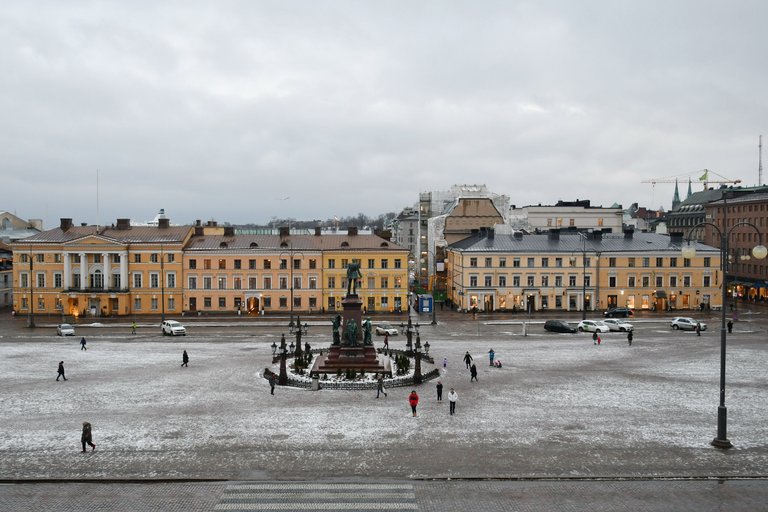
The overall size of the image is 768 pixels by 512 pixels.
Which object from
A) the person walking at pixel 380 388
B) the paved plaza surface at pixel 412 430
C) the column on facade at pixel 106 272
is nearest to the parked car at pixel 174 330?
the paved plaza surface at pixel 412 430

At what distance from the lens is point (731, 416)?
97.5 ft

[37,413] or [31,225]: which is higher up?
[31,225]

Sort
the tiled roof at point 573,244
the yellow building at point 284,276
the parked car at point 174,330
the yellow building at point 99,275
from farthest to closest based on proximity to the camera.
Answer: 1. the tiled roof at point 573,244
2. the yellow building at point 284,276
3. the yellow building at point 99,275
4. the parked car at point 174,330

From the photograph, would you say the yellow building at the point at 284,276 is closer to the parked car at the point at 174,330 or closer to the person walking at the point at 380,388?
the parked car at the point at 174,330

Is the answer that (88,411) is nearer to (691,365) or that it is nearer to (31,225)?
(691,365)

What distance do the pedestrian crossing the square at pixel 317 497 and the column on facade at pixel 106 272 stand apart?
206 ft

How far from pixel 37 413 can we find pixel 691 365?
39.8m

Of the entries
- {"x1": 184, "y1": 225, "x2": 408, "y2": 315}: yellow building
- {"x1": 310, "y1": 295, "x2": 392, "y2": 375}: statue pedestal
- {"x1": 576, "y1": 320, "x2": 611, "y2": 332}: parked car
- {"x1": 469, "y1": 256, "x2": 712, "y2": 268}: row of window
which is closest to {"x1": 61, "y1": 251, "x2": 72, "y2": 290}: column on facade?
{"x1": 184, "y1": 225, "x2": 408, "y2": 315}: yellow building

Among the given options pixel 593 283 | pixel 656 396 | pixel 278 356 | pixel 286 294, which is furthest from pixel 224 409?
pixel 593 283

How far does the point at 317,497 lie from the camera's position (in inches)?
789

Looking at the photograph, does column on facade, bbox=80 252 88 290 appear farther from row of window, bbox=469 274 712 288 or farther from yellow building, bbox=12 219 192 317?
row of window, bbox=469 274 712 288

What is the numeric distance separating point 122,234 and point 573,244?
2291 inches

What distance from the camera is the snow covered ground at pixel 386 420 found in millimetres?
23094

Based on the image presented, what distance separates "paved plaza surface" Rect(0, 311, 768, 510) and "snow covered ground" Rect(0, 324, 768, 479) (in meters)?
0.11
